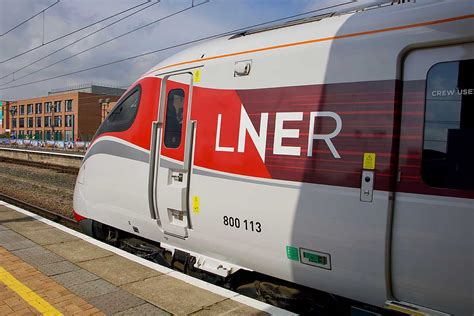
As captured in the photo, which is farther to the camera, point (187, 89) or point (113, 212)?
point (113, 212)

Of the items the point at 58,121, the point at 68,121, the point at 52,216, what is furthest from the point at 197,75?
the point at 58,121

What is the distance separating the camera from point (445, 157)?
9.57ft

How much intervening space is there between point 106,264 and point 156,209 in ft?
3.50

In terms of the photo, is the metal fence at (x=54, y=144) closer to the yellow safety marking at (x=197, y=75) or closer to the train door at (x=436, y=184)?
the yellow safety marking at (x=197, y=75)

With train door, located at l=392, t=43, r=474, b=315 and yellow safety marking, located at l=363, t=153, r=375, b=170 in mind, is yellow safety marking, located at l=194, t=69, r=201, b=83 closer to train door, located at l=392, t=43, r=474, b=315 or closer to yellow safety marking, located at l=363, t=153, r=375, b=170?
yellow safety marking, located at l=363, t=153, r=375, b=170

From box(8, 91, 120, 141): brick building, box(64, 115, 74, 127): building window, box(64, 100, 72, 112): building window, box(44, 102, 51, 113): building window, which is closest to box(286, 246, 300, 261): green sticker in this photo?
box(8, 91, 120, 141): brick building

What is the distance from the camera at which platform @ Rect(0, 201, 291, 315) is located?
3.86m

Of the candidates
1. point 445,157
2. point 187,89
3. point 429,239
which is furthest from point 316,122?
point 187,89

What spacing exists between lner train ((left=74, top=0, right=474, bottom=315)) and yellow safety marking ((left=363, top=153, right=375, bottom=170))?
0.01 meters

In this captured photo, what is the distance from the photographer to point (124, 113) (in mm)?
5629

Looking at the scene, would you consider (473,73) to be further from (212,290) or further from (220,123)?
(212,290)

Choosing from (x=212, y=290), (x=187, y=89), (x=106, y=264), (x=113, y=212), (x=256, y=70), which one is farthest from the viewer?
(x=113, y=212)

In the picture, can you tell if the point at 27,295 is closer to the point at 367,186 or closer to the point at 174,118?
the point at 174,118

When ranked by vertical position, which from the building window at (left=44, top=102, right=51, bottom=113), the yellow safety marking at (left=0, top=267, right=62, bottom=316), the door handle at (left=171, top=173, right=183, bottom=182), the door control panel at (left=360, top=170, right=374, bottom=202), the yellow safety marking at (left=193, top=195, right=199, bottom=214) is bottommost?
the yellow safety marking at (left=0, top=267, right=62, bottom=316)
